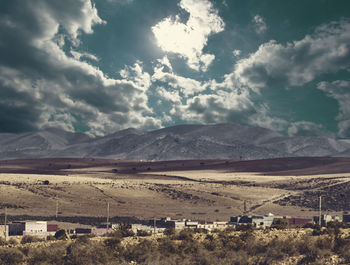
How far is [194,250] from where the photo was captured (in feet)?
94.9

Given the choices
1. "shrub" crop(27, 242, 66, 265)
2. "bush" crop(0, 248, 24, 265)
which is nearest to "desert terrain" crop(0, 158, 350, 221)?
"shrub" crop(27, 242, 66, 265)

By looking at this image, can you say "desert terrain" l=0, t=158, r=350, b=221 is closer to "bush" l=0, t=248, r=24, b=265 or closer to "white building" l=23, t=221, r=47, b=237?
"white building" l=23, t=221, r=47, b=237

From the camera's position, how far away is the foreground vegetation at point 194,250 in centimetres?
2689

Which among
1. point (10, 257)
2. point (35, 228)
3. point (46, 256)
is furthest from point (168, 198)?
point (10, 257)

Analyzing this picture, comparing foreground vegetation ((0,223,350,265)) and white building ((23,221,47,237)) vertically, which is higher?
foreground vegetation ((0,223,350,265))

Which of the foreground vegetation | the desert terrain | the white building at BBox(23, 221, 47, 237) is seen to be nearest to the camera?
the foreground vegetation

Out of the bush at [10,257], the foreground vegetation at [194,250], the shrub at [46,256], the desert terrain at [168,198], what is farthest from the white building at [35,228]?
the bush at [10,257]

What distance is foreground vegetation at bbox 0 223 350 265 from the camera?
26891mm

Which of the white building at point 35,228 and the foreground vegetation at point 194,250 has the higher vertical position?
the foreground vegetation at point 194,250

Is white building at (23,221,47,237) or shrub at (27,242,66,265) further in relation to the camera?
white building at (23,221,47,237)

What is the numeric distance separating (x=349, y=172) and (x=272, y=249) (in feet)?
576

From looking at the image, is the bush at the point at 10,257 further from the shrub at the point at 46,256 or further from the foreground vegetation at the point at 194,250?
the shrub at the point at 46,256

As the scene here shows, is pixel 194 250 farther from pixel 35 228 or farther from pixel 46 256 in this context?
pixel 35 228

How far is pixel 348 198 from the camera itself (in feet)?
409
